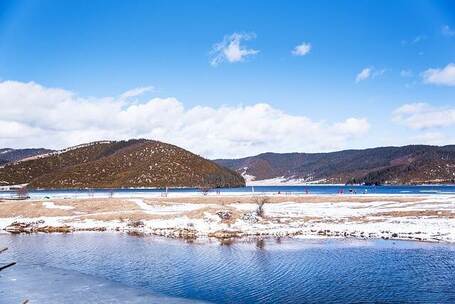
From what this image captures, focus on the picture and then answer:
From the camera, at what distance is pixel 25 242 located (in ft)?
174

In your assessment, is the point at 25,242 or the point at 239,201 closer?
the point at 25,242

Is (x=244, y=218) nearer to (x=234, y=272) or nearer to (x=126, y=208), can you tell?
(x=126, y=208)

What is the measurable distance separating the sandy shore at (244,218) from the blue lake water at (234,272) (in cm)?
665

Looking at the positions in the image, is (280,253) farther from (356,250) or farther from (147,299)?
(147,299)

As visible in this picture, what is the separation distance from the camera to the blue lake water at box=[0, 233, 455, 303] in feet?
89.9

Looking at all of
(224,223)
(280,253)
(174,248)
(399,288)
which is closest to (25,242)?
(174,248)

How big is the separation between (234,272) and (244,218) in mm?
29711

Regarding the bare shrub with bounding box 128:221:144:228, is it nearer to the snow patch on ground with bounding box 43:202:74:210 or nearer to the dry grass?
the dry grass

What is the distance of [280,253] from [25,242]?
2965 cm

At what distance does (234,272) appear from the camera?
34219 mm

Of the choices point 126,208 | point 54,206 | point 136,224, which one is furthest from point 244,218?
point 54,206

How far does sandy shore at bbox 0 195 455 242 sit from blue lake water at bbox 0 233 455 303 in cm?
665

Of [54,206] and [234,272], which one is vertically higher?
[54,206]

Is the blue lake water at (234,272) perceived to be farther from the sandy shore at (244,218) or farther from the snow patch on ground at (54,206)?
the snow patch on ground at (54,206)
